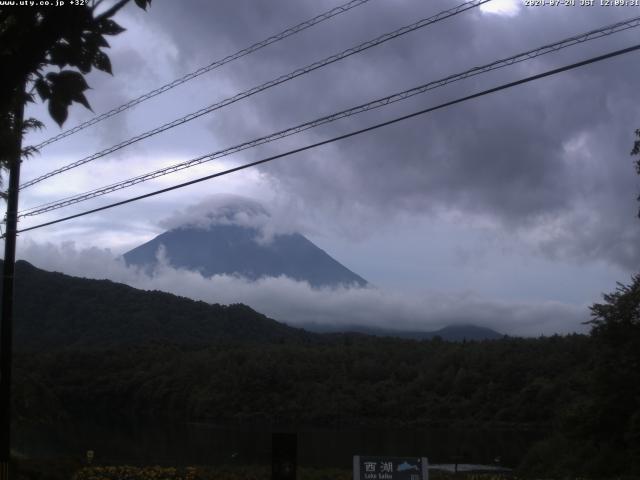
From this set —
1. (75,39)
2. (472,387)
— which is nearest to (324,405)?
(472,387)

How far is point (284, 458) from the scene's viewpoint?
1100cm

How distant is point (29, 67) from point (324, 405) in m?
79.6

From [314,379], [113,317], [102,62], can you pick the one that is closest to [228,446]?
[102,62]

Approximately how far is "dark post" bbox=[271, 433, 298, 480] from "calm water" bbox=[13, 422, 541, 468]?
15.2 meters

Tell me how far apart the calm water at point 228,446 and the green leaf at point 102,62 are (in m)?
22.1

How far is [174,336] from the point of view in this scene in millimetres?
127312

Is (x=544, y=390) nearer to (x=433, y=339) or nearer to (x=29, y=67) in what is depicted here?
(x=433, y=339)

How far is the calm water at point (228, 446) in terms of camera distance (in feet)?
109

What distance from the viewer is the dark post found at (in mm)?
10930

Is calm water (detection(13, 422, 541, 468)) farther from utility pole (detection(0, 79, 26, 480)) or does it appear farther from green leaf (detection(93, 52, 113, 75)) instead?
green leaf (detection(93, 52, 113, 75))

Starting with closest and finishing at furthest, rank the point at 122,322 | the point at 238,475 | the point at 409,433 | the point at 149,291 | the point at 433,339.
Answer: the point at 238,475 < the point at 409,433 < the point at 433,339 < the point at 122,322 < the point at 149,291

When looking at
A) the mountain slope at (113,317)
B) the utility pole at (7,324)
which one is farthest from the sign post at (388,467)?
the mountain slope at (113,317)

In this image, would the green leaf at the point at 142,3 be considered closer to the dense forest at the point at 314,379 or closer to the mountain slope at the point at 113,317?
the dense forest at the point at 314,379

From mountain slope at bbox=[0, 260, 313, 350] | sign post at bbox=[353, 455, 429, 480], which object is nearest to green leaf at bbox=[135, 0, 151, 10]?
sign post at bbox=[353, 455, 429, 480]
